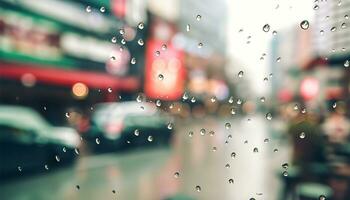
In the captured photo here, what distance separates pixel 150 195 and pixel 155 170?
4.54 ft

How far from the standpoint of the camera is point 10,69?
1295cm

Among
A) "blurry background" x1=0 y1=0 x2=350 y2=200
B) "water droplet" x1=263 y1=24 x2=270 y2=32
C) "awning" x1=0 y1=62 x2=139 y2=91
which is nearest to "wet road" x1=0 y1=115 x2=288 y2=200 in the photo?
"blurry background" x1=0 y1=0 x2=350 y2=200

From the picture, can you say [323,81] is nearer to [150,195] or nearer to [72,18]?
[150,195]

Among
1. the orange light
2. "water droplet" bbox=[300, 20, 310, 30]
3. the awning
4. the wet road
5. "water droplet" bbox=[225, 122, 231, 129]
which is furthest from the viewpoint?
the awning

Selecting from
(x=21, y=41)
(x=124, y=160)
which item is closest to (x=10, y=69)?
(x=21, y=41)

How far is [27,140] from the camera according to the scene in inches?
197

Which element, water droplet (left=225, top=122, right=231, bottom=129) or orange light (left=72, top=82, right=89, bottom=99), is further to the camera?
orange light (left=72, top=82, right=89, bottom=99)

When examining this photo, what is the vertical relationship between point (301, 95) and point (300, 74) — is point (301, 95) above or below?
below

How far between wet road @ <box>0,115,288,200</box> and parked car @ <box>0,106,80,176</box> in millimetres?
186

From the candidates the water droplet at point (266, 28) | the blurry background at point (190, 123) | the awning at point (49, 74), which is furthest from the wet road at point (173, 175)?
the awning at point (49, 74)

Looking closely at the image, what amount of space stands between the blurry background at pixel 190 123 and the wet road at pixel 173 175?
2cm

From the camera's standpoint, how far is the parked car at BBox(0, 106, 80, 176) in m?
4.42

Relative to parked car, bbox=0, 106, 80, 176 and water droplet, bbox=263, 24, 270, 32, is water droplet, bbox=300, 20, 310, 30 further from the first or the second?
parked car, bbox=0, 106, 80, 176

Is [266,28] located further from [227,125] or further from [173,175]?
[173,175]
